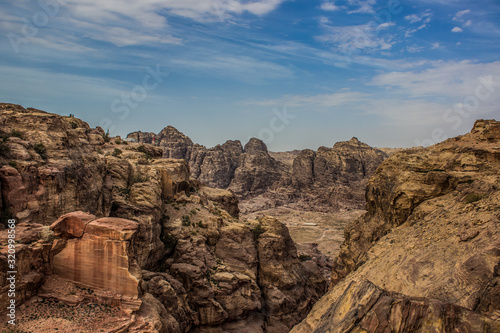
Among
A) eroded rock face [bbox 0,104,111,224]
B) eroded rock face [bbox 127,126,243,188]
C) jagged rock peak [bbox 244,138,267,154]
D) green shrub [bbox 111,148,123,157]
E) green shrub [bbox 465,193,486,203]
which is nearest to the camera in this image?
green shrub [bbox 465,193,486,203]

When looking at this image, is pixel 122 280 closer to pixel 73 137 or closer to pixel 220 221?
pixel 73 137

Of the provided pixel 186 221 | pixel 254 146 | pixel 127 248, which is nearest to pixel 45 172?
pixel 127 248

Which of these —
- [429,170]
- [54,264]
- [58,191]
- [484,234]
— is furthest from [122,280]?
[429,170]

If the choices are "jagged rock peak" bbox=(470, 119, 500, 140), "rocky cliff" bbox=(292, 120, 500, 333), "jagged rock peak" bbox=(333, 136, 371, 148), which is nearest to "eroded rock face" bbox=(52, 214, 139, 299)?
"rocky cliff" bbox=(292, 120, 500, 333)

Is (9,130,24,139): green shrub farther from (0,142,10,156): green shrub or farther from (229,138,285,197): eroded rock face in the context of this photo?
(229,138,285,197): eroded rock face

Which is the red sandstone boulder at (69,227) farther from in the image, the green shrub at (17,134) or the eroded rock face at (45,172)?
the green shrub at (17,134)

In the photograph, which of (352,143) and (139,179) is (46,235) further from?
(352,143)

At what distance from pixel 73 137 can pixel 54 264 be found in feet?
47.9

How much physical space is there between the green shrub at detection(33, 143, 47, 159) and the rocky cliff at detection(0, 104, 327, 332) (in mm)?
84

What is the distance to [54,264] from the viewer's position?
70.3ft

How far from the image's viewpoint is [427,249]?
786 inches

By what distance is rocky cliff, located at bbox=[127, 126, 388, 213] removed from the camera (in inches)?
5266

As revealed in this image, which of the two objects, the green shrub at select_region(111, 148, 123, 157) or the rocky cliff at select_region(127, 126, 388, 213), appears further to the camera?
the rocky cliff at select_region(127, 126, 388, 213)

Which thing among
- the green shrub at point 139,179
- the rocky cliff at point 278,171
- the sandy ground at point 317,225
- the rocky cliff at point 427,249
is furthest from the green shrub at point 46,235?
the rocky cliff at point 278,171
